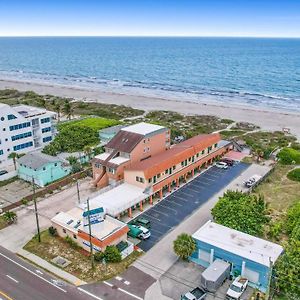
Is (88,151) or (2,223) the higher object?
(88,151)

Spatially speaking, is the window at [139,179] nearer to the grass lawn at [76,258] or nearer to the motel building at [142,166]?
the motel building at [142,166]

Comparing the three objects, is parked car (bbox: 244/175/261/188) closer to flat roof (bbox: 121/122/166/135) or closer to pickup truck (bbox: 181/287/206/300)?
flat roof (bbox: 121/122/166/135)

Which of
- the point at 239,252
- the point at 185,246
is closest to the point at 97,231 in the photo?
the point at 185,246

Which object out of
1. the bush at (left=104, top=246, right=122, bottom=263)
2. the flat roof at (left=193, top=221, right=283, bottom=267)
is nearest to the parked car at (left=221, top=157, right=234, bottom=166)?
the flat roof at (left=193, top=221, right=283, bottom=267)

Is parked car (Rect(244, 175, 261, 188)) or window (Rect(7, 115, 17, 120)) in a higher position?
window (Rect(7, 115, 17, 120))

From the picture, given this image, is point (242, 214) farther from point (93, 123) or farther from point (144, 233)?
point (93, 123)

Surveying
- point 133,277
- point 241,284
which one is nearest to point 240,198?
point 241,284
